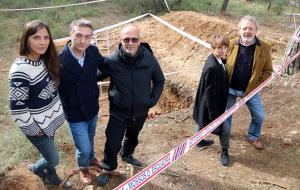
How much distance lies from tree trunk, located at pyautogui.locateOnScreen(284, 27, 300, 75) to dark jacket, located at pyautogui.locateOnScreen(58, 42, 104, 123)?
419 cm

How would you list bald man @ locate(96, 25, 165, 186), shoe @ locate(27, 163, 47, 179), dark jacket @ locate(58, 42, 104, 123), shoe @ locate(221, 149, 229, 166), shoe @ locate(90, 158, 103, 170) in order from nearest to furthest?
dark jacket @ locate(58, 42, 104, 123)
bald man @ locate(96, 25, 165, 186)
shoe @ locate(27, 163, 47, 179)
shoe @ locate(90, 158, 103, 170)
shoe @ locate(221, 149, 229, 166)

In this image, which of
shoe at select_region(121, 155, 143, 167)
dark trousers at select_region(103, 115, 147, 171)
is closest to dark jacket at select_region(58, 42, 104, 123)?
dark trousers at select_region(103, 115, 147, 171)

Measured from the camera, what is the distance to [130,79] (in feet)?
11.7

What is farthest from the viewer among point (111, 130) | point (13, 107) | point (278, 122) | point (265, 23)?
point (265, 23)

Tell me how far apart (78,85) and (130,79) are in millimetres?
497

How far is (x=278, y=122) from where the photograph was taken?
5.62 meters

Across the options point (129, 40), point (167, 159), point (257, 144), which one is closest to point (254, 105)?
point (257, 144)

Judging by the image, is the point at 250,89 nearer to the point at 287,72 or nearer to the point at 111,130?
the point at 111,130

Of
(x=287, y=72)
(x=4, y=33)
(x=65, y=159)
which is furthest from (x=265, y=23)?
(x=65, y=159)

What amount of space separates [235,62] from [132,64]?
144cm

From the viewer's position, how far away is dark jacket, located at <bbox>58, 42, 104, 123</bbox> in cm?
335

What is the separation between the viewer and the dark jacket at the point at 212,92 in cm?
408

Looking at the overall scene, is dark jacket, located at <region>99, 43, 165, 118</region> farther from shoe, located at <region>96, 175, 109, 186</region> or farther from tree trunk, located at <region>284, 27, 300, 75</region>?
tree trunk, located at <region>284, 27, 300, 75</region>

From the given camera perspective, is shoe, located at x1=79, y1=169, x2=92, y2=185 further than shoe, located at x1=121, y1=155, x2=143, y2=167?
No
